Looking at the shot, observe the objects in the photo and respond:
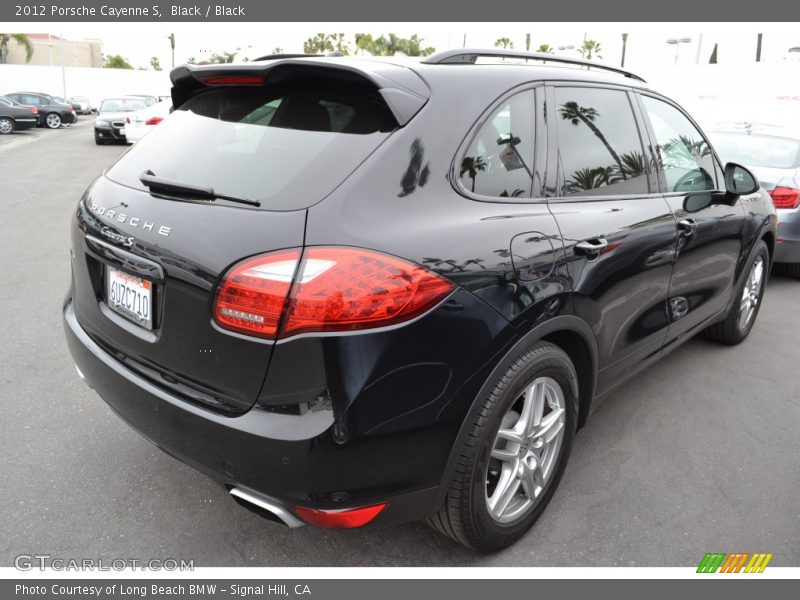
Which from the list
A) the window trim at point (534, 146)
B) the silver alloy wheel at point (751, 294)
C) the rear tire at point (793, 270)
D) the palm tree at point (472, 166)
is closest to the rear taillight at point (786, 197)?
the rear tire at point (793, 270)

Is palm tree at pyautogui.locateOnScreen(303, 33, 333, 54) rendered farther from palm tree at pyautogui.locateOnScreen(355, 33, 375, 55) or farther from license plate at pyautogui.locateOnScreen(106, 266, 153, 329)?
license plate at pyautogui.locateOnScreen(106, 266, 153, 329)

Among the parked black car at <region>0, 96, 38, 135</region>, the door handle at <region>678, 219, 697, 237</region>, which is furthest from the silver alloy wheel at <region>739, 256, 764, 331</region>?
the parked black car at <region>0, 96, 38, 135</region>

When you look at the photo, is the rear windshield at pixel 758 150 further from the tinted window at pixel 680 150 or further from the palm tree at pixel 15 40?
the palm tree at pixel 15 40

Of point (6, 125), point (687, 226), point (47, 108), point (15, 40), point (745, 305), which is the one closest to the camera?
point (687, 226)

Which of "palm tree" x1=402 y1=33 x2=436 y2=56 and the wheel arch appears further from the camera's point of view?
"palm tree" x1=402 y1=33 x2=436 y2=56

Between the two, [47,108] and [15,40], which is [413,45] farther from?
[15,40]

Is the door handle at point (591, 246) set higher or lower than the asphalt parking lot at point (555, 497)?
higher

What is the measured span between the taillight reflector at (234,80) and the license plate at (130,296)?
82 centimetres

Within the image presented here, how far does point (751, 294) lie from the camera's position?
4.78 m

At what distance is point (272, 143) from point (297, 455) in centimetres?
104

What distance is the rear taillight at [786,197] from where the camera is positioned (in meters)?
6.27

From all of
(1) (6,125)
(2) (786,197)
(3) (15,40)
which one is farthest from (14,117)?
(3) (15,40)

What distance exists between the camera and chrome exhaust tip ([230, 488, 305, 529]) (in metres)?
1.99
